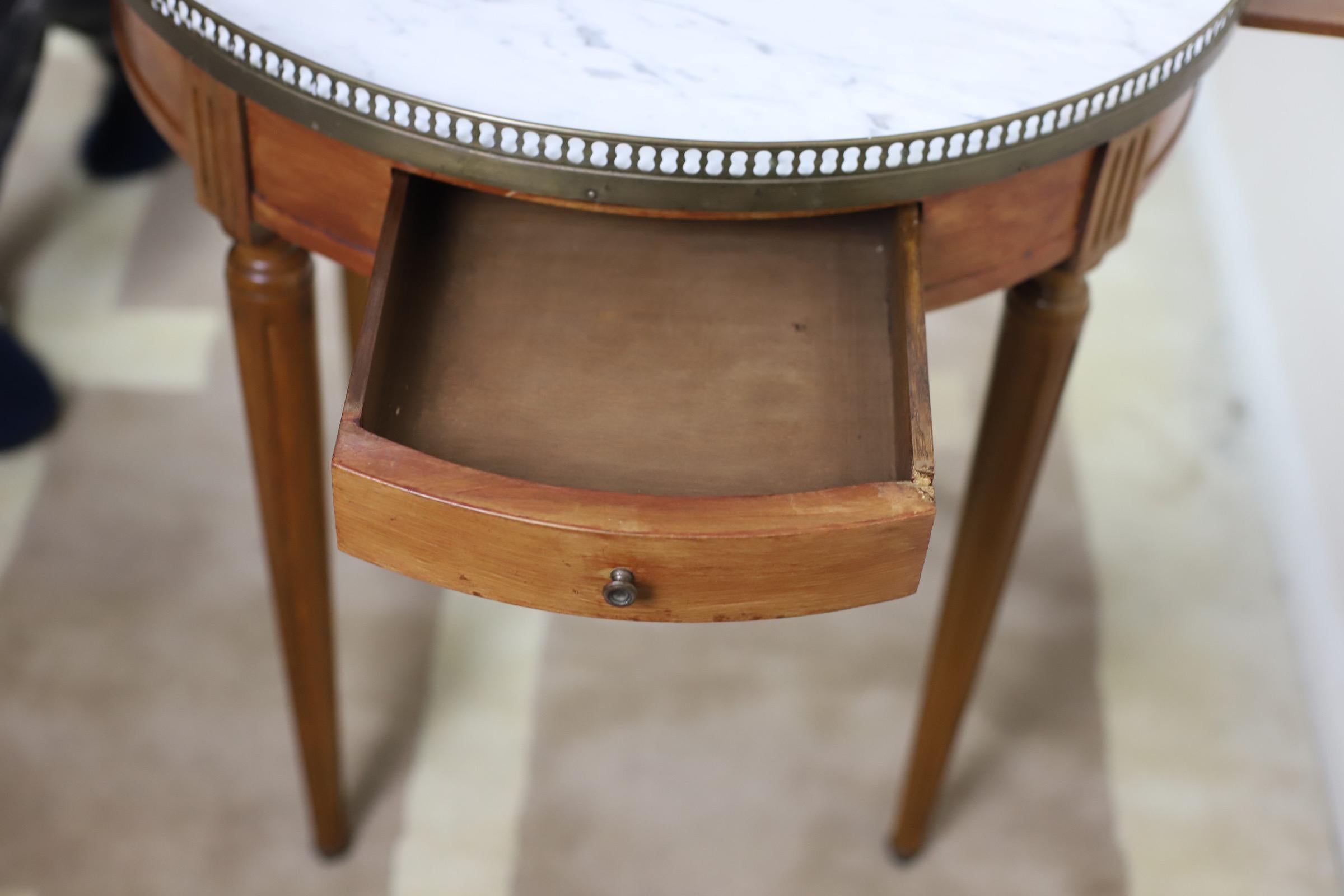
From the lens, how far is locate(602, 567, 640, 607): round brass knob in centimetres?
45

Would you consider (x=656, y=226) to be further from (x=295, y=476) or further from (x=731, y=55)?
(x=295, y=476)

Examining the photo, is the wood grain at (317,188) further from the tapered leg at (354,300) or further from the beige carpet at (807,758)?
the beige carpet at (807,758)

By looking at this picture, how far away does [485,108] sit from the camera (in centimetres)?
47

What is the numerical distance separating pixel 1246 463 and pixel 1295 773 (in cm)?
31

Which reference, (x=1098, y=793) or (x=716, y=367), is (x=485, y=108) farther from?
(x=1098, y=793)

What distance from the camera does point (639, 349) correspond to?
1.77 feet

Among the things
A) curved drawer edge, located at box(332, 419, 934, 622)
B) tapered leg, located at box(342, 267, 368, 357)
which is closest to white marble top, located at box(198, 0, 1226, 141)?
curved drawer edge, located at box(332, 419, 934, 622)

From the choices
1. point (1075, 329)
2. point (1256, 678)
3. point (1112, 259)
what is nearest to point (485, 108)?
point (1075, 329)

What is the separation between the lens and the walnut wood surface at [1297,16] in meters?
0.60

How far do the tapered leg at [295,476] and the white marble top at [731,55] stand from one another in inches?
5.5

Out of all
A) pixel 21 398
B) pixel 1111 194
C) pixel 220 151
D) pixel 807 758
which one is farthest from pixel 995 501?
pixel 21 398

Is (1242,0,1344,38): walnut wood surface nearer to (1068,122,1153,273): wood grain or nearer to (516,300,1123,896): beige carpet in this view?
(1068,122,1153,273): wood grain

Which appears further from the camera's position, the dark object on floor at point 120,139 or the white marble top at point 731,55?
the dark object on floor at point 120,139

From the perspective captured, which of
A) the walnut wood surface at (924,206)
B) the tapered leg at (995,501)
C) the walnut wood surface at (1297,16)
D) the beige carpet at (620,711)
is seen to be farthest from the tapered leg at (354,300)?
A: the walnut wood surface at (1297,16)
